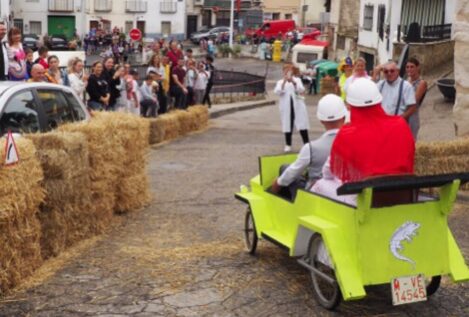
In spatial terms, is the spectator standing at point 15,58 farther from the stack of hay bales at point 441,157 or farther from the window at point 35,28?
the window at point 35,28

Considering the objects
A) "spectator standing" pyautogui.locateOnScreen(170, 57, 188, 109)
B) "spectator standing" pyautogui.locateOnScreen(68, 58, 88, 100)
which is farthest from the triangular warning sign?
"spectator standing" pyautogui.locateOnScreen(170, 57, 188, 109)

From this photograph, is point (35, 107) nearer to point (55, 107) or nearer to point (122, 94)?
point (55, 107)

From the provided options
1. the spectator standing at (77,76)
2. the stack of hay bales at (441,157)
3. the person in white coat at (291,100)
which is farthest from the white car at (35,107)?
the person in white coat at (291,100)

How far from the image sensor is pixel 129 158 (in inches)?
412

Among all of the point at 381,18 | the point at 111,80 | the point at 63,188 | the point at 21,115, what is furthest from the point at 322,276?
the point at 381,18

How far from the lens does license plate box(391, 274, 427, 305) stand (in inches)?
243

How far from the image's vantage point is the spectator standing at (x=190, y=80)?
952 inches

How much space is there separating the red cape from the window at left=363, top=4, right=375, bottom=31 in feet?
132

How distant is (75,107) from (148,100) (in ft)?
31.7

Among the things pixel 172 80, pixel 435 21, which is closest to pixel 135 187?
pixel 172 80

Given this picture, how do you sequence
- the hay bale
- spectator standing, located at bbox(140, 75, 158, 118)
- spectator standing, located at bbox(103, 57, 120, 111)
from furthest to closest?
spectator standing, located at bbox(140, 75, 158, 118) < the hay bale < spectator standing, located at bbox(103, 57, 120, 111)

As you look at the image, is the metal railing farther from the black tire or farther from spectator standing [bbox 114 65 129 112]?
the black tire

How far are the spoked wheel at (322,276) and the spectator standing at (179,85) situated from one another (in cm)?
1620

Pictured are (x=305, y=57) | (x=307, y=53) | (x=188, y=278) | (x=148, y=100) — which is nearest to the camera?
(x=188, y=278)
